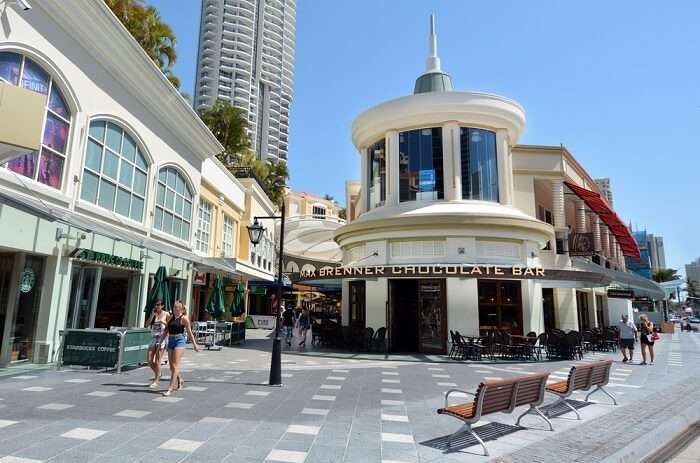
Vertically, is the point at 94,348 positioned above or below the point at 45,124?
below

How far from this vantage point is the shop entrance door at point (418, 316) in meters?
16.9

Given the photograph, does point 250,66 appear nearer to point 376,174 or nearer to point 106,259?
point 376,174

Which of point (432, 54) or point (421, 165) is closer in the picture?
point (421, 165)

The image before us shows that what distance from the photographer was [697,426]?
24.3 feet

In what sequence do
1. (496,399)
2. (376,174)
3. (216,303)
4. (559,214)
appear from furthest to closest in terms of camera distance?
1. (559,214)
2. (376,174)
3. (216,303)
4. (496,399)

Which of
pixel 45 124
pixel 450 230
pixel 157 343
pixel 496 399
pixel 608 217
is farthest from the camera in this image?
pixel 608 217

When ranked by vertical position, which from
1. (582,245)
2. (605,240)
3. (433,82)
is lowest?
(582,245)

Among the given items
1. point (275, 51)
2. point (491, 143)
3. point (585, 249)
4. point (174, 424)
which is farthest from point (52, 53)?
→ point (275, 51)

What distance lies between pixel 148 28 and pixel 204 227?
11.8 metres

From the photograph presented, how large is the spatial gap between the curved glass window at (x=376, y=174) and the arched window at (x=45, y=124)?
44.9 feet

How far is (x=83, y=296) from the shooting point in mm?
12352

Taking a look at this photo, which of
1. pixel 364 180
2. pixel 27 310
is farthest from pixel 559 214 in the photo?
pixel 27 310

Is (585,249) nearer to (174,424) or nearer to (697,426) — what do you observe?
(697,426)

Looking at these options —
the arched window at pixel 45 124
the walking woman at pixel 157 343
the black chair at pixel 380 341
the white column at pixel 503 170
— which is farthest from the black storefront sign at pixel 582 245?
the arched window at pixel 45 124
